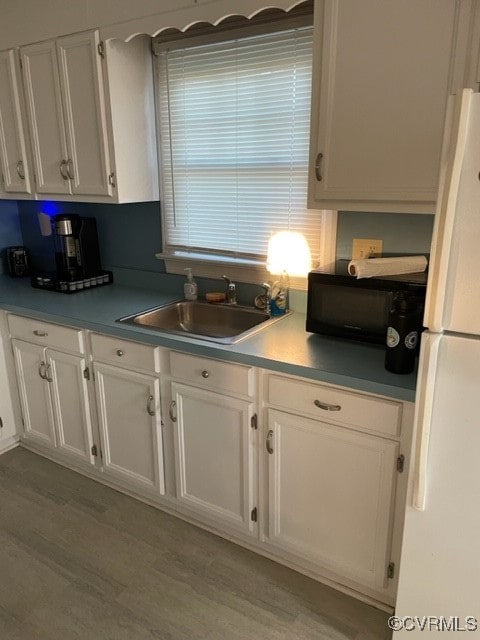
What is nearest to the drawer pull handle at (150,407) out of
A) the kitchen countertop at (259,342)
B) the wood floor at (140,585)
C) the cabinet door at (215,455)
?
the cabinet door at (215,455)

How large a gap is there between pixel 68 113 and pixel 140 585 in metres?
2.18

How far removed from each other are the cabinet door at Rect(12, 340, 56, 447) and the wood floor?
384mm

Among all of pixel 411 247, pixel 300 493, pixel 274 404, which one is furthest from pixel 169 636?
pixel 411 247

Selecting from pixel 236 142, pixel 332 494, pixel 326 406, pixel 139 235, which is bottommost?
pixel 332 494

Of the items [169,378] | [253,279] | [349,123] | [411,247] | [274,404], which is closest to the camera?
[349,123]

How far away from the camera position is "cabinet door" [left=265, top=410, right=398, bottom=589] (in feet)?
5.63

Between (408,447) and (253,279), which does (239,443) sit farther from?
(253,279)

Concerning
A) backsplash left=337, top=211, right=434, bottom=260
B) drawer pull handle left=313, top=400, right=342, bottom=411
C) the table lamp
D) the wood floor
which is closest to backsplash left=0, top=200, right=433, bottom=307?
backsplash left=337, top=211, right=434, bottom=260

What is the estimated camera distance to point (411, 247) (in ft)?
6.52

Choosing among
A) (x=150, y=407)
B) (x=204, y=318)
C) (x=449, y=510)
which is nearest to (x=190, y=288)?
(x=204, y=318)

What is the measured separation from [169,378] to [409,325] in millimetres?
1028

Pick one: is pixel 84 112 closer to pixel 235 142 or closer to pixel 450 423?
pixel 235 142

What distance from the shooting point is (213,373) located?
1.96m

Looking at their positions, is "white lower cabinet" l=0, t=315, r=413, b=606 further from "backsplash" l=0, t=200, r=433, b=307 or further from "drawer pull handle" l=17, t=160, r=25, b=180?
"drawer pull handle" l=17, t=160, r=25, b=180
